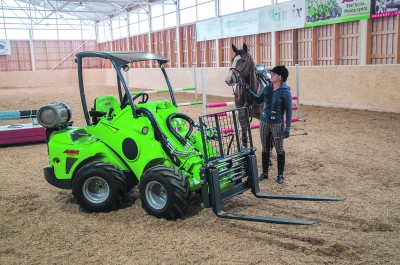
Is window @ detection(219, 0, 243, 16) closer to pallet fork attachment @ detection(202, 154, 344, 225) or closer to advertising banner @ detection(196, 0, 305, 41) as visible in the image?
advertising banner @ detection(196, 0, 305, 41)

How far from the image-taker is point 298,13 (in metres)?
15.6

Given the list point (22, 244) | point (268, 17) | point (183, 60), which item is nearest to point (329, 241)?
point (22, 244)

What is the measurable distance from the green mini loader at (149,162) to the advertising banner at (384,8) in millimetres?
9547

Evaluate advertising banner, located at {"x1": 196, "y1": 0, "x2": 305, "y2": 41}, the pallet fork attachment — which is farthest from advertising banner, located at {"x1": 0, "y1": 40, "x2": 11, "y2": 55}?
the pallet fork attachment

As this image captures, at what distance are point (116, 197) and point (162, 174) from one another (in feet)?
2.37

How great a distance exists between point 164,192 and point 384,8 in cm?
1087

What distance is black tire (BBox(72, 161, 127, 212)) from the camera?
4.48m

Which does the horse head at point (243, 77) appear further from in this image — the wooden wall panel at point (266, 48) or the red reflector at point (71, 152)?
the wooden wall panel at point (266, 48)

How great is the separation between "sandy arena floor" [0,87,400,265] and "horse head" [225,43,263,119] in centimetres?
124

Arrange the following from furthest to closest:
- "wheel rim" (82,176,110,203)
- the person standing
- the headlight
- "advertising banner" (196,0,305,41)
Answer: "advertising banner" (196,0,305,41)
the person standing
the headlight
"wheel rim" (82,176,110,203)

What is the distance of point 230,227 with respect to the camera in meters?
4.06

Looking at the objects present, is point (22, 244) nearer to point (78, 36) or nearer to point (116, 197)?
point (116, 197)

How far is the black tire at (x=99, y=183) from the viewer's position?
4.48 meters

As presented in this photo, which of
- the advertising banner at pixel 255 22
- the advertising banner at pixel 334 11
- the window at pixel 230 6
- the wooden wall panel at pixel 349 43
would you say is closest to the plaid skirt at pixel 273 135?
the advertising banner at pixel 334 11
